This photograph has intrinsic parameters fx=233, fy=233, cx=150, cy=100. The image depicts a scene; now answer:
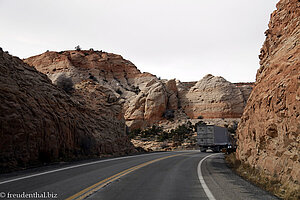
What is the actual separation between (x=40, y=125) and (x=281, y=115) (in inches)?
527

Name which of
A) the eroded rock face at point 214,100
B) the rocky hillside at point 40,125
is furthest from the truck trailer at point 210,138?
the eroded rock face at point 214,100

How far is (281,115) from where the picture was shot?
8914mm

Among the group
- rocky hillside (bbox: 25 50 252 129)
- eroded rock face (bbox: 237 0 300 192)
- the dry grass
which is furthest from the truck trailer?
rocky hillside (bbox: 25 50 252 129)

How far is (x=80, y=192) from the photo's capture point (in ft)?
21.4

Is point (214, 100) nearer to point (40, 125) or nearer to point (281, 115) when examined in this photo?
point (40, 125)

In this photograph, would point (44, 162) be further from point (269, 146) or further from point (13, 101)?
point (269, 146)

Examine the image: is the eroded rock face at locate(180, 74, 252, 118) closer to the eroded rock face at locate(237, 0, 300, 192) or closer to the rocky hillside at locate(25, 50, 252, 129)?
the rocky hillside at locate(25, 50, 252, 129)

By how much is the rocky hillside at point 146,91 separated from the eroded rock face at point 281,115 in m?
55.1

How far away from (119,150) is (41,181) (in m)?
18.5


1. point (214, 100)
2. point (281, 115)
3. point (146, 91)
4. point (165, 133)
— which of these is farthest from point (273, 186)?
point (214, 100)

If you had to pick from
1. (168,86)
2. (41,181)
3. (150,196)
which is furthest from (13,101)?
(168,86)

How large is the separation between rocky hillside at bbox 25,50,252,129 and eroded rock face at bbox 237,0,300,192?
55.1m

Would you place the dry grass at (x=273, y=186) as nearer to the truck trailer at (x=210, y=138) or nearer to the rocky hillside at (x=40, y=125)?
the rocky hillside at (x=40, y=125)

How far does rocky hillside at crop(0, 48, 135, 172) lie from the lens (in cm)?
1245
